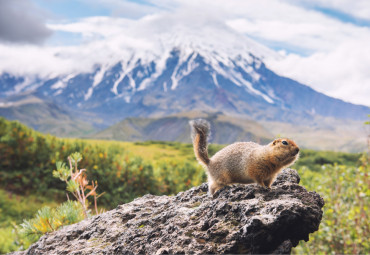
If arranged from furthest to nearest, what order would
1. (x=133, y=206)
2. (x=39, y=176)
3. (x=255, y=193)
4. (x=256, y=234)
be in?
1. (x=39, y=176)
2. (x=133, y=206)
3. (x=255, y=193)
4. (x=256, y=234)

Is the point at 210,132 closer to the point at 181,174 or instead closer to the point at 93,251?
the point at 93,251

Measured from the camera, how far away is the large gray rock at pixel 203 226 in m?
2.74

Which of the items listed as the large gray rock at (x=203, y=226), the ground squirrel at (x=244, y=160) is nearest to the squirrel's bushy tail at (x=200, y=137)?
the ground squirrel at (x=244, y=160)

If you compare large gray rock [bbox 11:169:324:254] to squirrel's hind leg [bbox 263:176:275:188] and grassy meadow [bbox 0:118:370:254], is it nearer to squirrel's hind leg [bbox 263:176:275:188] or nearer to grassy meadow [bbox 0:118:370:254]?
squirrel's hind leg [bbox 263:176:275:188]

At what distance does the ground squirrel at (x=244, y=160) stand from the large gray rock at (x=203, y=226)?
1.74 feet

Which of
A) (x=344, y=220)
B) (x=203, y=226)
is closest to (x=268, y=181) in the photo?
(x=203, y=226)

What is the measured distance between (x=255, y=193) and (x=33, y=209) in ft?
28.5

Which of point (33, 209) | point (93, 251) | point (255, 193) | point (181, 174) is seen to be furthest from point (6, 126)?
point (255, 193)

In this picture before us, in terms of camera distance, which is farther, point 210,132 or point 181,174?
point 181,174

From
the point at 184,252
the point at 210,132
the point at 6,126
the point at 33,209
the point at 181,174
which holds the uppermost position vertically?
the point at 210,132

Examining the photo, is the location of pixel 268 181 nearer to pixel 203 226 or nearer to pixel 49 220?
pixel 203 226

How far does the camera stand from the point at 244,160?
471 centimetres

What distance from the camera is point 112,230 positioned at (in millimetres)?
3695

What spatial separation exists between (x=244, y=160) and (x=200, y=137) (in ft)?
2.62
